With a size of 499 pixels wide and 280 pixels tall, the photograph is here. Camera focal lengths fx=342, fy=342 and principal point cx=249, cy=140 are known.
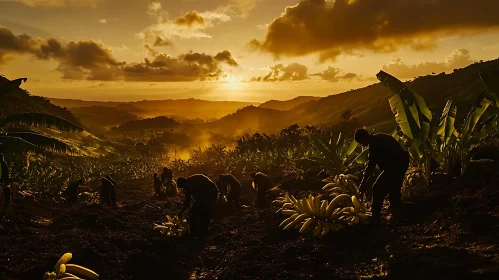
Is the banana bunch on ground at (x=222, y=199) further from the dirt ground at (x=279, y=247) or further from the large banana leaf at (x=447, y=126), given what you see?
the large banana leaf at (x=447, y=126)

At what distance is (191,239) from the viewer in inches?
374

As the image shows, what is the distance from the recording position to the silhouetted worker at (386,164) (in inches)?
266

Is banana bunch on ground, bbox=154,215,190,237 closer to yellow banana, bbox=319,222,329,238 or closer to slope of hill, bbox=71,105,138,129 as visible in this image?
yellow banana, bbox=319,222,329,238

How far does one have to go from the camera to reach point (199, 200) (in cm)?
945

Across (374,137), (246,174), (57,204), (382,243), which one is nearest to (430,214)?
(382,243)

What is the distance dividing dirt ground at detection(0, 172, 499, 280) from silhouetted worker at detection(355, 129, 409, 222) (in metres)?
0.36

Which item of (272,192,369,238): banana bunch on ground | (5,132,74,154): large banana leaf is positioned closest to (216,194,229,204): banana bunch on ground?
(5,132,74,154): large banana leaf

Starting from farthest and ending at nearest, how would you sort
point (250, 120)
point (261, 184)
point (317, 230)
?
point (250, 120) < point (261, 184) < point (317, 230)

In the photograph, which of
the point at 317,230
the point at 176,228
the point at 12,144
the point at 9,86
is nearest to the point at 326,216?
the point at 317,230

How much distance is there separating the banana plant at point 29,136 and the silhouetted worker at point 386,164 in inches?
302

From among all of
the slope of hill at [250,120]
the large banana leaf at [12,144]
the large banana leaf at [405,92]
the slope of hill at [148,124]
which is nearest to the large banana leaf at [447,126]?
the large banana leaf at [405,92]

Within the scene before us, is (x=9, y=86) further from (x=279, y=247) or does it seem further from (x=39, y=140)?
(x=279, y=247)

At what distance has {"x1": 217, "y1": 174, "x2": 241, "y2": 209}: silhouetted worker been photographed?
41.6ft

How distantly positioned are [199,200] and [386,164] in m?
5.03
